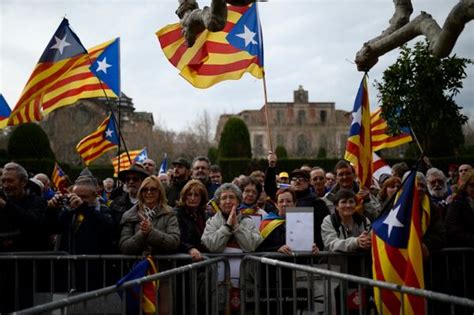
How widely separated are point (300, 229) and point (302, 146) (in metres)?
83.7

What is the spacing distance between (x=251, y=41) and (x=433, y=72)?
115 inches

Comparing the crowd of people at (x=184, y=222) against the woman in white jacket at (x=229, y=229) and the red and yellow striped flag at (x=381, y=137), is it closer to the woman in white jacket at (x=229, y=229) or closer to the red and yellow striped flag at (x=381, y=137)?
the woman in white jacket at (x=229, y=229)

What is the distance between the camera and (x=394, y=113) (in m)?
9.76

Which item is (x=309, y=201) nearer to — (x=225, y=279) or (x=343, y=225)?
(x=343, y=225)

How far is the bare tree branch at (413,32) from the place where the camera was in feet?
13.7

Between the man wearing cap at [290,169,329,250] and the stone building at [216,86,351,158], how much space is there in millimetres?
71802

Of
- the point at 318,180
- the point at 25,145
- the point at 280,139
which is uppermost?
the point at 280,139

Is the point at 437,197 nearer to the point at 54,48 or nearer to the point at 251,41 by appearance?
the point at 251,41

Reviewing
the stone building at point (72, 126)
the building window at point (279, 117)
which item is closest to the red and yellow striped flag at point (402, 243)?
the stone building at point (72, 126)

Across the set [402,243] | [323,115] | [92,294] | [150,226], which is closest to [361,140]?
[402,243]

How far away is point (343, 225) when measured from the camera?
6098mm

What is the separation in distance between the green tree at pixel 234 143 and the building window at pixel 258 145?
52.5 m

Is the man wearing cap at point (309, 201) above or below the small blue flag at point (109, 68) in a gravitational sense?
below

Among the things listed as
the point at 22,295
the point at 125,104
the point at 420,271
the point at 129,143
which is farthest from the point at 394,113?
the point at 125,104
